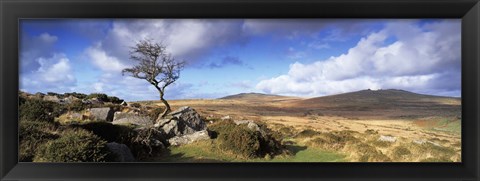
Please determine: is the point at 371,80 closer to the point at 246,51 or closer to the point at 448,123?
the point at 448,123

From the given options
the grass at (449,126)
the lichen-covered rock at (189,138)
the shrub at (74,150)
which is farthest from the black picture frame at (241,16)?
the lichen-covered rock at (189,138)

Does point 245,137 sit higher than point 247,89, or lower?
lower

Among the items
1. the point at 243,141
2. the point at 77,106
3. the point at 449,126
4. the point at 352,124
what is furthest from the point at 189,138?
the point at 449,126

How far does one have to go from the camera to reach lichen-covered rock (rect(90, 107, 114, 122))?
8.21 feet

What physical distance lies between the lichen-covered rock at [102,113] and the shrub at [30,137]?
0.30m

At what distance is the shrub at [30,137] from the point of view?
2.33 m

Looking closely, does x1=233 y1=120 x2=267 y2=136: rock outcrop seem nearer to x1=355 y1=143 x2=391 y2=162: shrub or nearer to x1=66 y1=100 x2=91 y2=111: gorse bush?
x1=355 y1=143 x2=391 y2=162: shrub

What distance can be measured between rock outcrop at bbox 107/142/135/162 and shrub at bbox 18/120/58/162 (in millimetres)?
396

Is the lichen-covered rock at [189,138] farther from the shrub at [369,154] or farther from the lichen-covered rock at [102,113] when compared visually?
the shrub at [369,154]

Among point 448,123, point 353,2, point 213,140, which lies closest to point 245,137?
point 213,140

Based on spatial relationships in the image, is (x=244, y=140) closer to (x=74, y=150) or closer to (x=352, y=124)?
(x=352, y=124)

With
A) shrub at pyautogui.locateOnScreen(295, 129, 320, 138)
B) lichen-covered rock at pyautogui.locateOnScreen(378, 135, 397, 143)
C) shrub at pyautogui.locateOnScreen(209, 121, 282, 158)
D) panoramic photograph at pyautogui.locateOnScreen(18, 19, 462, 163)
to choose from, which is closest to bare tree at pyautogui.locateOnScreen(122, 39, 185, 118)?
panoramic photograph at pyautogui.locateOnScreen(18, 19, 462, 163)

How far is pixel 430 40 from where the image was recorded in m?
2.47
